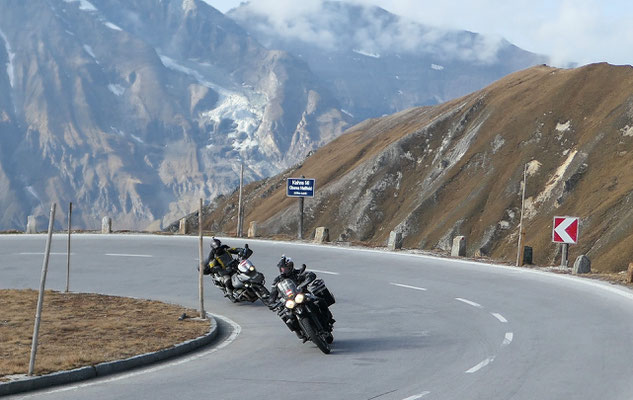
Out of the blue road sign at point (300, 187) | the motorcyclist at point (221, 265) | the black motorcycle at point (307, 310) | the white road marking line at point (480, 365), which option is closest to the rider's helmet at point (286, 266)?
the black motorcycle at point (307, 310)

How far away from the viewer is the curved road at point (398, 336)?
10.4m

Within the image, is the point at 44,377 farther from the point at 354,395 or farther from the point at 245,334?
the point at 245,334

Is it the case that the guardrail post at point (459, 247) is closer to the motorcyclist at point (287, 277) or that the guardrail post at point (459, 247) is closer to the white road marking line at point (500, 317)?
the white road marking line at point (500, 317)

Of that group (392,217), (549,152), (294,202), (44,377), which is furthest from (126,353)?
(294,202)

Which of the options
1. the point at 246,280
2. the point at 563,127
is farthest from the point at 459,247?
the point at 563,127

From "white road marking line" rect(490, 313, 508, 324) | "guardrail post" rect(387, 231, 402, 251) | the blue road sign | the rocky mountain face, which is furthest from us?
the rocky mountain face

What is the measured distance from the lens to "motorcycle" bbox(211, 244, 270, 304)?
1823 cm

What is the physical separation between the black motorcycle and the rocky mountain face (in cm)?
4029

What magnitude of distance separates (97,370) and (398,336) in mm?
5271

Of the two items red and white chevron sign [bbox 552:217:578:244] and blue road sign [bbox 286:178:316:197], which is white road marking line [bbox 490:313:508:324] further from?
blue road sign [bbox 286:178:316:197]

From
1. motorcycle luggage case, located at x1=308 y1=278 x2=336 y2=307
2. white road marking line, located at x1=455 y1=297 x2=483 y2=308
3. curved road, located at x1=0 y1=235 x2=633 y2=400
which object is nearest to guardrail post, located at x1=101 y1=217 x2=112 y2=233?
curved road, located at x1=0 y1=235 x2=633 y2=400

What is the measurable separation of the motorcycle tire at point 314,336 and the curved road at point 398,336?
0.62 ft

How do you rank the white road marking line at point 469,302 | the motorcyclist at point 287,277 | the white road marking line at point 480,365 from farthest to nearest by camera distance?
the white road marking line at point 469,302 < the motorcyclist at point 287,277 < the white road marking line at point 480,365

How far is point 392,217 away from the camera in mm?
104938
